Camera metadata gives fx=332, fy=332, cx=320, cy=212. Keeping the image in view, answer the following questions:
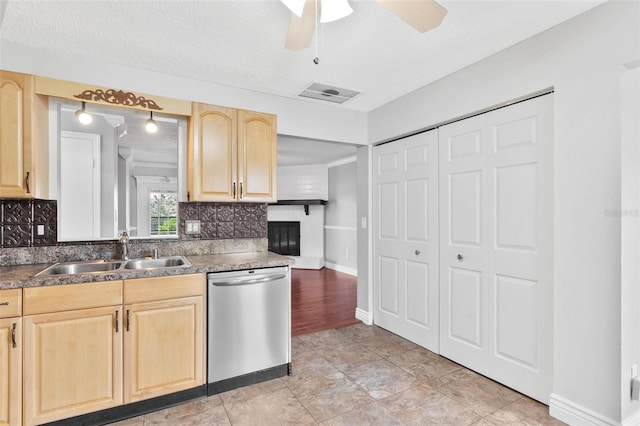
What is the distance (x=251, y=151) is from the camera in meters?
2.92

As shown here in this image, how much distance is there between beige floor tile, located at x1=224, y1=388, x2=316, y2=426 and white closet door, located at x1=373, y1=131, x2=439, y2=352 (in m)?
1.45

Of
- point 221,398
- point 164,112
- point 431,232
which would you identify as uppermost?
point 164,112

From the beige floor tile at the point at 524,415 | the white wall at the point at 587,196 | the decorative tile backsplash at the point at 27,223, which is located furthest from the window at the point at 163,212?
the white wall at the point at 587,196

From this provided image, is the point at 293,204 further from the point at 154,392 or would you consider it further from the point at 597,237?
the point at 597,237

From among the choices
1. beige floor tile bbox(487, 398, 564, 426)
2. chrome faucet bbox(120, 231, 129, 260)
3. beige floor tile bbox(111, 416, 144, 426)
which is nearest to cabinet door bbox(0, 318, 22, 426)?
beige floor tile bbox(111, 416, 144, 426)

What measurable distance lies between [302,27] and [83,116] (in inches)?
75.2

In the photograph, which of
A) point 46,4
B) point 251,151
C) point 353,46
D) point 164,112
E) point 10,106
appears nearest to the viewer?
point 46,4

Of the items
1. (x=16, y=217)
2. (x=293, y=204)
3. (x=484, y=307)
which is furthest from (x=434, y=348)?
(x=293, y=204)

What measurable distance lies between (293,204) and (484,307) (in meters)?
5.14

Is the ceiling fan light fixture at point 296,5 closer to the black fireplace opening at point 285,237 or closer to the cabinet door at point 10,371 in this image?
the cabinet door at point 10,371

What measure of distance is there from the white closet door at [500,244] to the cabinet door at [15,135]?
3.08 meters

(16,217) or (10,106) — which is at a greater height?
(10,106)

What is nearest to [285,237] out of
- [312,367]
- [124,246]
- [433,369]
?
[312,367]

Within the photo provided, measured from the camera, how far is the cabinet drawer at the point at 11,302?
5.88 feet
